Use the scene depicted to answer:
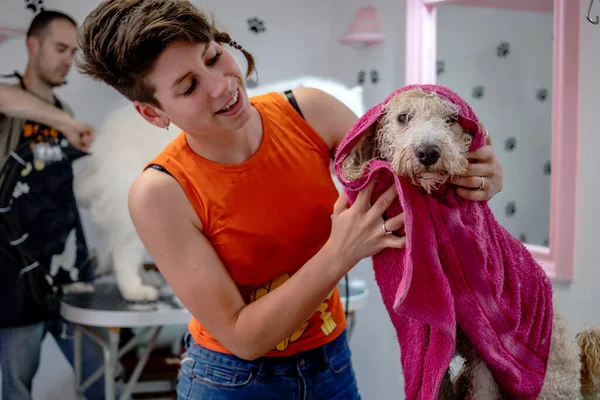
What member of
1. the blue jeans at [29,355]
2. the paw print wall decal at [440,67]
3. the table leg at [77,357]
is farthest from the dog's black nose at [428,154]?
the blue jeans at [29,355]

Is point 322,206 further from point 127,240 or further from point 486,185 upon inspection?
point 127,240

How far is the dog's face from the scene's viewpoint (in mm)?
723

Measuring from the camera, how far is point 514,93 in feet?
4.77

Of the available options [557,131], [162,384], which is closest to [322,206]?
[557,131]

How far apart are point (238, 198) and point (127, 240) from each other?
1174 mm

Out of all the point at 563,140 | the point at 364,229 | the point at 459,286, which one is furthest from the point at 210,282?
the point at 563,140

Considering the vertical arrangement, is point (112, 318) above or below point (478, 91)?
below

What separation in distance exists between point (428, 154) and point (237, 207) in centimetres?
37

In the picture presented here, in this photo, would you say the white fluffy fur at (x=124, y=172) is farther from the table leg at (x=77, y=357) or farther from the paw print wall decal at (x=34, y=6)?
the paw print wall decal at (x=34, y=6)

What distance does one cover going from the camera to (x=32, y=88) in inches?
83.1

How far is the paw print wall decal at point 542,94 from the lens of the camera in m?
1.28

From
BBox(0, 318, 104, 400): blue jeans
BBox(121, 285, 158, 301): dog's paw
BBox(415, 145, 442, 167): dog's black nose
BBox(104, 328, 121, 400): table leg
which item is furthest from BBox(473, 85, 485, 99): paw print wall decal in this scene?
BBox(0, 318, 104, 400): blue jeans

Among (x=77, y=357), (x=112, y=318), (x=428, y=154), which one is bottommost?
(x=77, y=357)

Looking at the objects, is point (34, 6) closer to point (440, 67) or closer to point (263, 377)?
point (440, 67)
